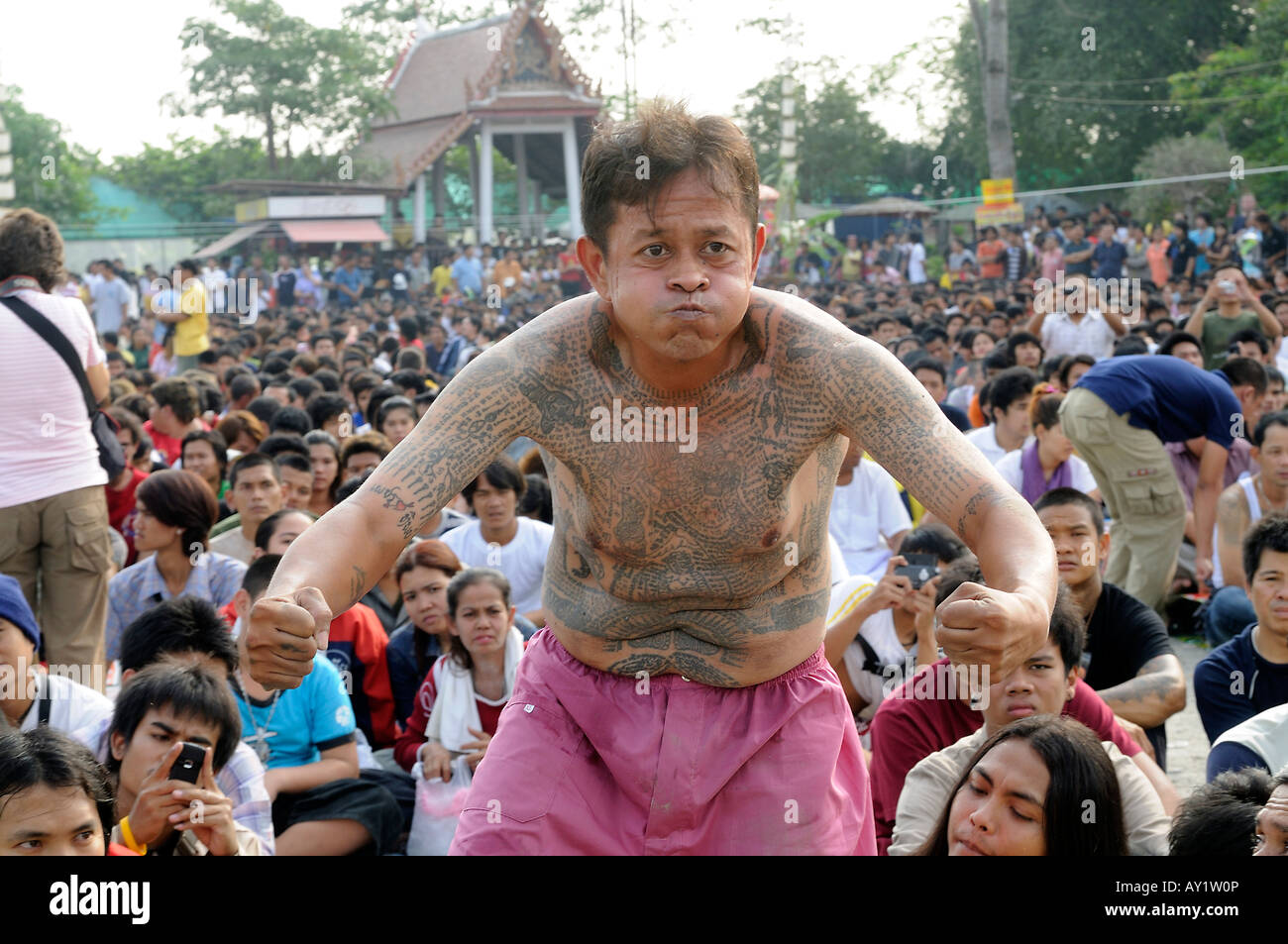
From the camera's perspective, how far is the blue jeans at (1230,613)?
6.85 metres

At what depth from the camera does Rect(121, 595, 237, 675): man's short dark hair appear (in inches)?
204

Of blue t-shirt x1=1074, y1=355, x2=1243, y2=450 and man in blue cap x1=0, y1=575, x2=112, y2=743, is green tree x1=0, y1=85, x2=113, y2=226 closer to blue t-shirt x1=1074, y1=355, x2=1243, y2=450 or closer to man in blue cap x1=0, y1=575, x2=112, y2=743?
blue t-shirt x1=1074, y1=355, x2=1243, y2=450

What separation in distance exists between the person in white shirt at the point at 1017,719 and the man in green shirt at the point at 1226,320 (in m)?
8.25

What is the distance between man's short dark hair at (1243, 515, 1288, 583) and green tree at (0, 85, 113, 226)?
114ft

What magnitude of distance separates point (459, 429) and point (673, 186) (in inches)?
24.3

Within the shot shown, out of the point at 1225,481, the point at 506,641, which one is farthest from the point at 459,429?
the point at 1225,481

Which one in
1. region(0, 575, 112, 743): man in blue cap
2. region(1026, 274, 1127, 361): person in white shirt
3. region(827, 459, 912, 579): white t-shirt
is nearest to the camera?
region(0, 575, 112, 743): man in blue cap

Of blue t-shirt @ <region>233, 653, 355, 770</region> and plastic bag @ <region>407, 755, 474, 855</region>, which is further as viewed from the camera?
plastic bag @ <region>407, 755, 474, 855</region>

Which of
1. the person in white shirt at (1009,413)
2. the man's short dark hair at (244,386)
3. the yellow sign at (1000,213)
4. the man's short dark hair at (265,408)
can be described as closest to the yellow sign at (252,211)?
the yellow sign at (1000,213)

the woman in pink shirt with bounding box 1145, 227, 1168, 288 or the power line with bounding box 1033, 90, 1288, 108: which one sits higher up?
the power line with bounding box 1033, 90, 1288, 108

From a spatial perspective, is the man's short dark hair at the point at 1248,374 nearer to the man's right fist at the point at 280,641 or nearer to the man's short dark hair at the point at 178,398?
the man's short dark hair at the point at 178,398

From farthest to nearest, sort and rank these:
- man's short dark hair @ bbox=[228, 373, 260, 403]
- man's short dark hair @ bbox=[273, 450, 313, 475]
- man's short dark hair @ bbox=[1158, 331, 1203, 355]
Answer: man's short dark hair @ bbox=[228, 373, 260, 403]
man's short dark hair @ bbox=[1158, 331, 1203, 355]
man's short dark hair @ bbox=[273, 450, 313, 475]

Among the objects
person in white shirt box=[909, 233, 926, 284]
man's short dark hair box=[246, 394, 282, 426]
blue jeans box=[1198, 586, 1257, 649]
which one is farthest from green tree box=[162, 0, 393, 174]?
blue jeans box=[1198, 586, 1257, 649]
